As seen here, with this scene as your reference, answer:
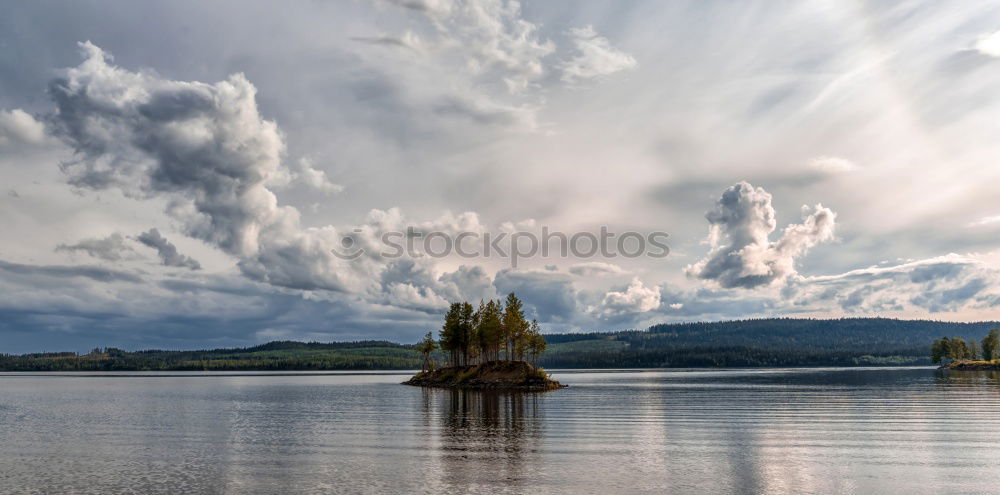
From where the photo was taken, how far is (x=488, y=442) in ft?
210

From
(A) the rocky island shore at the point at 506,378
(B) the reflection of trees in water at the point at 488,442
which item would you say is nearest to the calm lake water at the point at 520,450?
(B) the reflection of trees in water at the point at 488,442

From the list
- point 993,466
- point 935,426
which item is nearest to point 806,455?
point 993,466

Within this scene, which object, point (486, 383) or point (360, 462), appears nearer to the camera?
point (360, 462)

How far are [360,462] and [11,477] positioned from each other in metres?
24.6

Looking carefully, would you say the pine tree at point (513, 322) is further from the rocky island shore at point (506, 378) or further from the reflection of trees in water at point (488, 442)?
the reflection of trees in water at point (488, 442)

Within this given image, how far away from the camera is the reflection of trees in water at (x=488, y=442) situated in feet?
152

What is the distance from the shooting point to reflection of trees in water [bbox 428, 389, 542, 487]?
46.4m

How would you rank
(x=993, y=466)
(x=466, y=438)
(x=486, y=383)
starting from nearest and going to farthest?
(x=993, y=466) < (x=466, y=438) < (x=486, y=383)

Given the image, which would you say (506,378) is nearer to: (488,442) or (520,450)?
(488,442)

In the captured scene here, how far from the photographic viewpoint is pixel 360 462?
52.5 meters

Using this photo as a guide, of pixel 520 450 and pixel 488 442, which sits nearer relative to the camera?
pixel 520 450

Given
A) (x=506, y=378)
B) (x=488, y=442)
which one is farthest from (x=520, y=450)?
(x=506, y=378)

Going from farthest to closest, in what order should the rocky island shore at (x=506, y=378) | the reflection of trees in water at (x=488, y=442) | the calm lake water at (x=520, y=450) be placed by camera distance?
the rocky island shore at (x=506, y=378), the reflection of trees in water at (x=488, y=442), the calm lake water at (x=520, y=450)

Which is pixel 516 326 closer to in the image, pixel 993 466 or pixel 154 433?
pixel 154 433
